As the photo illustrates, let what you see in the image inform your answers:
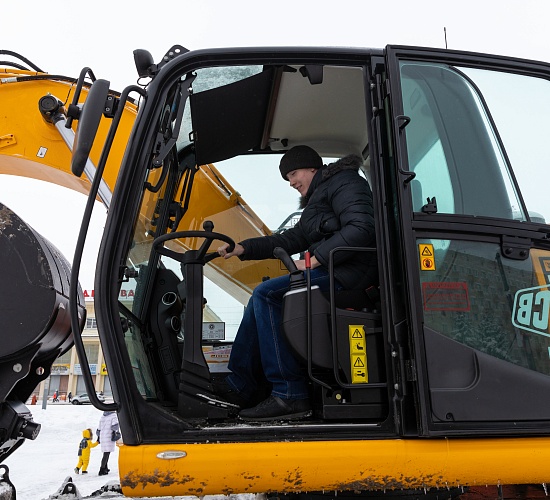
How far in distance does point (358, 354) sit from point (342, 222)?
652 millimetres

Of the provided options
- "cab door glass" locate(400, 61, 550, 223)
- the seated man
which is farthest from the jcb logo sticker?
the seated man

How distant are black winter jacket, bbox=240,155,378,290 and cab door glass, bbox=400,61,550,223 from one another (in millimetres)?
356

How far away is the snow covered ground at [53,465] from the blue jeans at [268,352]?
0.61m

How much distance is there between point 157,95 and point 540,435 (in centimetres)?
208

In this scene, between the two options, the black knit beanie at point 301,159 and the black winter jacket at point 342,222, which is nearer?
the black winter jacket at point 342,222

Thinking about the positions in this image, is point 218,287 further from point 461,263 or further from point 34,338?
point 461,263

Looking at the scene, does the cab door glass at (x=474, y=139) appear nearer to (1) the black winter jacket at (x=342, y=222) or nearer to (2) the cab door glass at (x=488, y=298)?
(2) the cab door glass at (x=488, y=298)

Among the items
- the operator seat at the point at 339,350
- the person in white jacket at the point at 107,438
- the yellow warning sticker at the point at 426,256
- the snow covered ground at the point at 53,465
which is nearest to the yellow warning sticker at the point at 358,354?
the operator seat at the point at 339,350

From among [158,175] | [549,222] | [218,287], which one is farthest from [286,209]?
[549,222]

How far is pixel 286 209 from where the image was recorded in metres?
3.86

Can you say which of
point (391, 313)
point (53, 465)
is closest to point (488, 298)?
point (391, 313)

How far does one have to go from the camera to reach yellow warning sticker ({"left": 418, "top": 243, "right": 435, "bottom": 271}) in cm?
223

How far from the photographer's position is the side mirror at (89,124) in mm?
2123

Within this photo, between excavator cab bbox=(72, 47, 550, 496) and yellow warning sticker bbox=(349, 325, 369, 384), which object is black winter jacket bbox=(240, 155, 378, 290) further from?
yellow warning sticker bbox=(349, 325, 369, 384)
